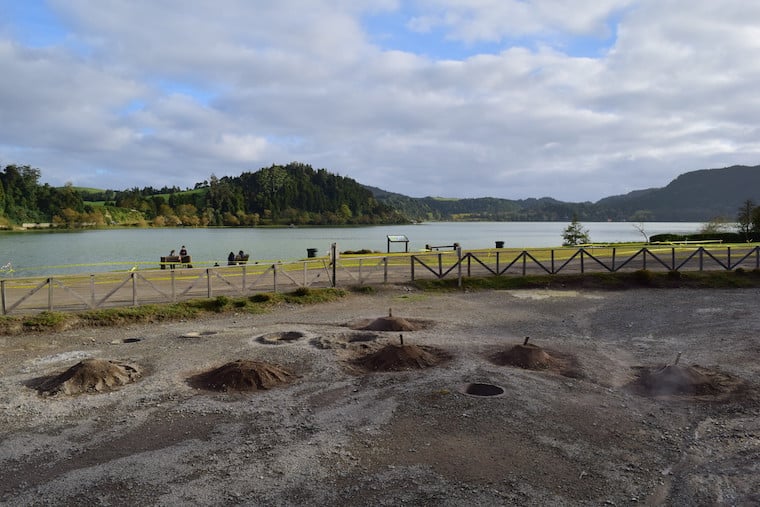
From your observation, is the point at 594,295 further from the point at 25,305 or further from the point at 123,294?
the point at 25,305

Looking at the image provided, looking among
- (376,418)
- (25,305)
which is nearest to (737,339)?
(376,418)

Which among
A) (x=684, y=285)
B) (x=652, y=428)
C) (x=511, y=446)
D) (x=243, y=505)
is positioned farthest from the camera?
(x=684, y=285)

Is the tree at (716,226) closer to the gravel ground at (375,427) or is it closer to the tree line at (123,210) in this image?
the gravel ground at (375,427)

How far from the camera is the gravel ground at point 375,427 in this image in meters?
6.45

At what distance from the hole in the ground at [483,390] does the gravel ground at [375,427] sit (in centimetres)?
15

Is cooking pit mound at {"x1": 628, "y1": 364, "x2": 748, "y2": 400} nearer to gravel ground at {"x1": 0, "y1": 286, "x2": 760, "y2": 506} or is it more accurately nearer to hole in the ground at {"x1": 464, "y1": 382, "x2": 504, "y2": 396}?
gravel ground at {"x1": 0, "y1": 286, "x2": 760, "y2": 506}

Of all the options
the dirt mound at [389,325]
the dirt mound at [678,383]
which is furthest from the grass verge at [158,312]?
the dirt mound at [678,383]

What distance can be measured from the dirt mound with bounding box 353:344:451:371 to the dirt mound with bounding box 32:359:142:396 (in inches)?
194

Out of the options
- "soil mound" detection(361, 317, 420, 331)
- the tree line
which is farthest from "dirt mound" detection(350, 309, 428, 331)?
the tree line

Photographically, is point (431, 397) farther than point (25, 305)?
No

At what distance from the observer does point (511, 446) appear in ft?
24.9

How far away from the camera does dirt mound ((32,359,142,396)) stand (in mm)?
9789

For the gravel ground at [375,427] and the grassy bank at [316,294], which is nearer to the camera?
the gravel ground at [375,427]

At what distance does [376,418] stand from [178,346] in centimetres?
682
